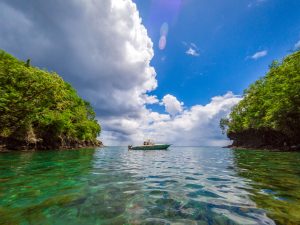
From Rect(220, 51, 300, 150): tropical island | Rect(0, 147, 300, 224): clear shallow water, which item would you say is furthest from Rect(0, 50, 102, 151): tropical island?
Rect(220, 51, 300, 150): tropical island

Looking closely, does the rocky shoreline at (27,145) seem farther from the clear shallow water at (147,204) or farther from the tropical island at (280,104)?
the tropical island at (280,104)

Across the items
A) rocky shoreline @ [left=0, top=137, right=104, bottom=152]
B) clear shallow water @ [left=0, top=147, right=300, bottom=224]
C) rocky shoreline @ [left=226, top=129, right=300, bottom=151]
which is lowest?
clear shallow water @ [left=0, top=147, right=300, bottom=224]

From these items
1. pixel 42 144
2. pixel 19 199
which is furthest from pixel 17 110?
pixel 19 199

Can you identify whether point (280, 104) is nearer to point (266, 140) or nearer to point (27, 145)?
point (266, 140)

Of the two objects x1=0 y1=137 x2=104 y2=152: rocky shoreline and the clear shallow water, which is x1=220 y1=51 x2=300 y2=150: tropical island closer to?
the clear shallow water

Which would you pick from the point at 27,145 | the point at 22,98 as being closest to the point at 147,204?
the point at 22,98

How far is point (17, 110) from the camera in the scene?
2330cm

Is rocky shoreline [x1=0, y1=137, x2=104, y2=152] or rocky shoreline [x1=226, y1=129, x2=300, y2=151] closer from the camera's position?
rocky shoreline [x1=0, y1=137, x2=104, y2=152]

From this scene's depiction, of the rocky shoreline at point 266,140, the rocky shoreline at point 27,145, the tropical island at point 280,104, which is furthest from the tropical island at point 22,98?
the rocky shoreline at point 266,140

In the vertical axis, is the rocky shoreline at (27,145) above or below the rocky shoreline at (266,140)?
below

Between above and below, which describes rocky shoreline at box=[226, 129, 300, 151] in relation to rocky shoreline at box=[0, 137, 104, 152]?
above

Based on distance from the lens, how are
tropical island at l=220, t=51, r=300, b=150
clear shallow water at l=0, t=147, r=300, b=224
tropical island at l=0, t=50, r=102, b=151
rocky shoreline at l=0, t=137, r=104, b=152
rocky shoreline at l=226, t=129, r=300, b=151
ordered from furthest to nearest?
rocky shoreline at l=226, t=129, r=300, b=151 < tropical island at l=220, t=51, r=300, b=150 < rocky shoreline at l=0, t=137, r=104, b=152 < tropical island at l=0, t=50, r=102, b=151 < clear shallow water at l=0, t=147, r=300, b=224

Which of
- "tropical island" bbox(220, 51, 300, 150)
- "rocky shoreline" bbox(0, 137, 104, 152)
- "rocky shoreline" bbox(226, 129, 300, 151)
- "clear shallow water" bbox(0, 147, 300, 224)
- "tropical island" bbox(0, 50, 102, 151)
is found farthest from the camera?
"rocky shoreline" bbox(226, 129, 300, 151)

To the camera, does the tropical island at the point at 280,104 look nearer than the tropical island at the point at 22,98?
No
